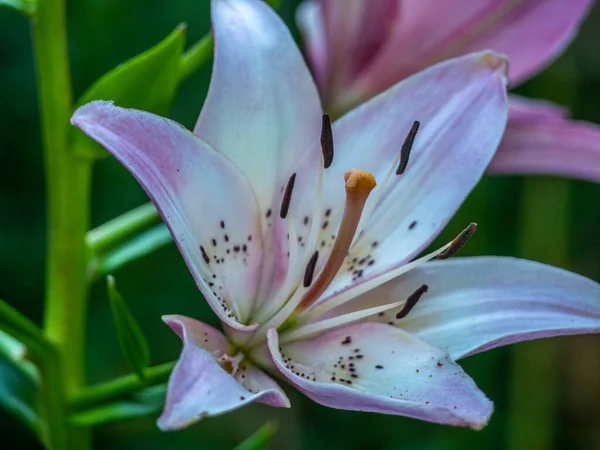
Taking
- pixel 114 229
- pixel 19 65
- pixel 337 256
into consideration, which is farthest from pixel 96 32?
pixel 337 256

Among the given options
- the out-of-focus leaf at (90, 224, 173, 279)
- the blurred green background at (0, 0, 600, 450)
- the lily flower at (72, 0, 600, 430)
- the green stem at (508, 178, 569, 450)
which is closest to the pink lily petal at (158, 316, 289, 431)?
the lily flower at (72, 0, 600, 430)

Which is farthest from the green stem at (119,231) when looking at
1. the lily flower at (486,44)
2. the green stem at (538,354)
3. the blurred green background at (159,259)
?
the green stem at (538,354)

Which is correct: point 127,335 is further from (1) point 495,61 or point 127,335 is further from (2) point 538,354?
(2) point 538,354

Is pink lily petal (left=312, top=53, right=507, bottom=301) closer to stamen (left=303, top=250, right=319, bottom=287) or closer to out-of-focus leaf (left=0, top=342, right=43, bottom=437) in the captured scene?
stamen (left=303, top=250, right=319, bottom=287)

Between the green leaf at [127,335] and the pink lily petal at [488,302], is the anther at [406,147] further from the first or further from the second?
the green leaf at [127,335]

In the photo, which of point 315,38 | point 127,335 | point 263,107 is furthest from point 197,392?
point 315,38

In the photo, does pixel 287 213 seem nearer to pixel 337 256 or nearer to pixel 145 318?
pixel 337 256
